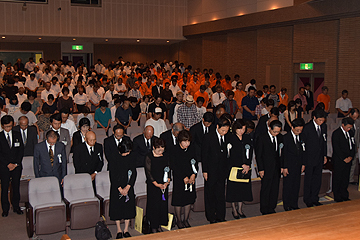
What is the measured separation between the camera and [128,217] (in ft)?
21.4

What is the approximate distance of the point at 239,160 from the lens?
23.6 feet

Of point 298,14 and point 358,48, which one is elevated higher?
point 298,14

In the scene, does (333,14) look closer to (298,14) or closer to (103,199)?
(298,14)

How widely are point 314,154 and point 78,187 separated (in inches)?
180

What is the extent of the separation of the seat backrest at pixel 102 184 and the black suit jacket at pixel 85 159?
0.85 feet

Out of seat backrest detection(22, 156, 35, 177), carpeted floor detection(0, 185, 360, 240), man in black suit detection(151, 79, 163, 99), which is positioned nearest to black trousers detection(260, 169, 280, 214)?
carpeted floor detection(0, 185, 360, 240)

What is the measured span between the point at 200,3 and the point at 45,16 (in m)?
9.63

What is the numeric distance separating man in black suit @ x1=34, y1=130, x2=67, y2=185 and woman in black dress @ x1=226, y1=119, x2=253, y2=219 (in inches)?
121

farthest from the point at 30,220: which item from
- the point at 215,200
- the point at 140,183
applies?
the point at 215,200

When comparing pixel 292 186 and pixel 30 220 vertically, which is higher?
pixel 292 186

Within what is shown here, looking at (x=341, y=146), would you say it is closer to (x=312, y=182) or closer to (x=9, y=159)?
(x=312, y=182)

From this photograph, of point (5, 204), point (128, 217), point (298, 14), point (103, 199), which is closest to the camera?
point (128, 217)

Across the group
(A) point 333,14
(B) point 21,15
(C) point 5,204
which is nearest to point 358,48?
(A) point 333,14

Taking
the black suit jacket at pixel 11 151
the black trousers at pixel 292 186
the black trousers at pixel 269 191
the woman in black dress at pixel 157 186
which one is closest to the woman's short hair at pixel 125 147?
the woman in black dress at pixel 157 186
